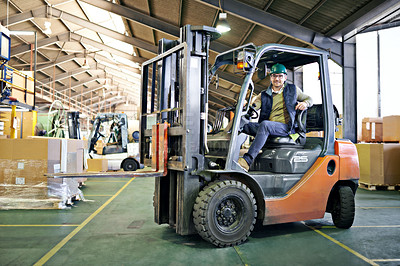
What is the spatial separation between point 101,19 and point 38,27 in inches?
142

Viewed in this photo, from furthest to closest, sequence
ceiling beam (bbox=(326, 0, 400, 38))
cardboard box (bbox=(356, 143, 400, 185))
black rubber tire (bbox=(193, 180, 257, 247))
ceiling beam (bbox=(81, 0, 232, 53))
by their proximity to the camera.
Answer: ceiling beam (bbox=(81, 0, 232, 53))
cardboard box (bbox=(356, 143, 400, 185))
ceiling beam (bbox=(326, 0, 400, 38))
black rubber tire (bbox=(193, 180, 257, 247))

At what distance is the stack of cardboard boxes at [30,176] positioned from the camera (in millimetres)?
5281

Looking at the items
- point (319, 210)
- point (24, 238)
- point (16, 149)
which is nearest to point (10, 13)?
point (16, 149)

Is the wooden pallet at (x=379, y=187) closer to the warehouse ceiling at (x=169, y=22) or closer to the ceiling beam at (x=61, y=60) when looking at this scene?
the warehouse ceiling at (x=169, y=22)

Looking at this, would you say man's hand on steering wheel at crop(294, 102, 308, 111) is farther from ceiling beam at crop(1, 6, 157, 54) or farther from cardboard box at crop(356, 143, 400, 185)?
ceiling beam at crop(1, 6, 157, 54)

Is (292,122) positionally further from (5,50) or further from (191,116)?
(5,50)

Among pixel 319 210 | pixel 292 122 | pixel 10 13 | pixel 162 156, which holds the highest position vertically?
pixel 10 13

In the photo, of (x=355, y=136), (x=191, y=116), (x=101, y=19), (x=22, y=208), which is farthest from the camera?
(x=101, y=19)

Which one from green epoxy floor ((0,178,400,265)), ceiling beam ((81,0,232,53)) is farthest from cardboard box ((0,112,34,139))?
ceiling beam ((81,0,232,53))

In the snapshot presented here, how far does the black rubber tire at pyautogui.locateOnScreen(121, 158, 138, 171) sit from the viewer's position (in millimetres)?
10453

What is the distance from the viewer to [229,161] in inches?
137

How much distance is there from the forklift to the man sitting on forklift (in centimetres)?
13


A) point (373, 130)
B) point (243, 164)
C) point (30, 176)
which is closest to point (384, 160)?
point (373, 130)

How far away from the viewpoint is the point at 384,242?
3.65 meters
